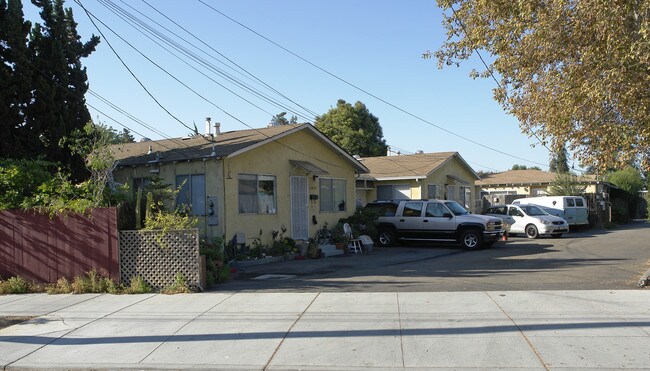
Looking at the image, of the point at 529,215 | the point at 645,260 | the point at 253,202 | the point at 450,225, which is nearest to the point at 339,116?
the point at 529,215

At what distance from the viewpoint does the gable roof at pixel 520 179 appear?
39.6 m

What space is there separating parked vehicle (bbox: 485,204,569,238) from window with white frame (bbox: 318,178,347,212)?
9135 mm

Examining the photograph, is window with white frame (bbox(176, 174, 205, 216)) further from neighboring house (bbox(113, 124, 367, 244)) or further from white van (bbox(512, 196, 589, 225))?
white van (bbox(512, 196, 589, 225))

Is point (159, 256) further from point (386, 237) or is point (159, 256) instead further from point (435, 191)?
point (435, 191)

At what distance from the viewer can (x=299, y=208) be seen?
18.9 meters

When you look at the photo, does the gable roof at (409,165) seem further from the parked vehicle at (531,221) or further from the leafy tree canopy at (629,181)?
the leafy tree canopy at (629,181)

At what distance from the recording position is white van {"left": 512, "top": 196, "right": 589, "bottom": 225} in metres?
29.2

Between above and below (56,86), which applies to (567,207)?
below

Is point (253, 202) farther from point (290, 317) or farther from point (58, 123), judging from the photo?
point (290, 317)

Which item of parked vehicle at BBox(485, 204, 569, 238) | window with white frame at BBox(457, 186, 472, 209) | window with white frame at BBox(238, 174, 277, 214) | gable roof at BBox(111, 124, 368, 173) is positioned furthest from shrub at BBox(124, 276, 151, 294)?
window with white frame at BBox(457, 186, 472, 209)

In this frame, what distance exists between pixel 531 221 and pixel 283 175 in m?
13.0

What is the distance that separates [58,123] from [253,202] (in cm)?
619

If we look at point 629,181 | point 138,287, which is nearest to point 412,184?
point 138,287

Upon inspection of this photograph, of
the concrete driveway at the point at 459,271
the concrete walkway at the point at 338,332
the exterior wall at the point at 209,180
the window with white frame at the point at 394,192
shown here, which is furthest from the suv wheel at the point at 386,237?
the concrete walkway at the point at 338,332
